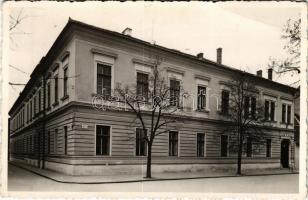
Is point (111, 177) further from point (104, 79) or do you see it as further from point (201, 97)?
point (201, 97)

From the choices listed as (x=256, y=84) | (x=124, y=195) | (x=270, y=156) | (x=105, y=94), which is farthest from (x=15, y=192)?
(x=270, y=156)

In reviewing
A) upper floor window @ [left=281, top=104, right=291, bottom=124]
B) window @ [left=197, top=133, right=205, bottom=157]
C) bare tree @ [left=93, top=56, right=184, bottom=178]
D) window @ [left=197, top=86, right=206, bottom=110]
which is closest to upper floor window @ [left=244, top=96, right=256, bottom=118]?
upper floor window @ [left=281, top=104, right=291, bottom=124]

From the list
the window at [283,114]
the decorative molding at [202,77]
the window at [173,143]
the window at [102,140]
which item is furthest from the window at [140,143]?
the window at [283,114]

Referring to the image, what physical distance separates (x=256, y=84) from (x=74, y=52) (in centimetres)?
993

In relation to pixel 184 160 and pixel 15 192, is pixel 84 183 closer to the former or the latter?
pixel 15 192

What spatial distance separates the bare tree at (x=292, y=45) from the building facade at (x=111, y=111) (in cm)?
174

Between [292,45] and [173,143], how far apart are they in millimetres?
8069

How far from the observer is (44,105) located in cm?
1509

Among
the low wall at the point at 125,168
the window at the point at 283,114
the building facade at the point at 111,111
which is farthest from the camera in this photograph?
the window at the point at 283,114

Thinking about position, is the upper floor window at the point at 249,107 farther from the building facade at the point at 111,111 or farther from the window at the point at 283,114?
the window at the point at 283,114

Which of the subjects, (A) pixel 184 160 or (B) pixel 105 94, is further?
(A) pixel 184 160

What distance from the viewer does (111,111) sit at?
12.9 m

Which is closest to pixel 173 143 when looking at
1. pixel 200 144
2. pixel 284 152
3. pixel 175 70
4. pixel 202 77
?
pixel 200 144

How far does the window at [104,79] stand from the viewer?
13.0 metres
